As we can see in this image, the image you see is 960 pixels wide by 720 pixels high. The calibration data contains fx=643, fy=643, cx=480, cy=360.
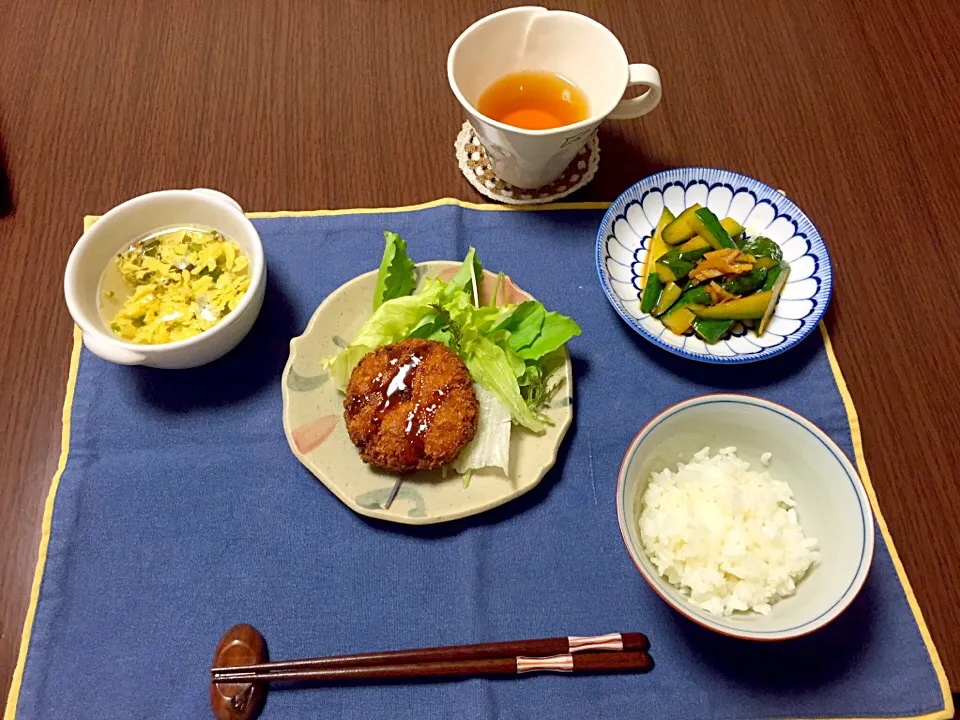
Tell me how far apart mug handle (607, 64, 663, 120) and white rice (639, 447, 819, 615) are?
31.8 inches

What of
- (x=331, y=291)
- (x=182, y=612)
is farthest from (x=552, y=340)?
(x=182, y=612)

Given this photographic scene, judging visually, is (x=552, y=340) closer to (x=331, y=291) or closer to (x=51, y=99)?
(x=331, y=291)

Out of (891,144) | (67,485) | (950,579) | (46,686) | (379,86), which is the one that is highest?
(891,144)

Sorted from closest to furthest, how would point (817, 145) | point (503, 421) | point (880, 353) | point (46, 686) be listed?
point (46, 686), point (503, 421), point (880, 353), point (817, 145)

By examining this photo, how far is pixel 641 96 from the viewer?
149cm

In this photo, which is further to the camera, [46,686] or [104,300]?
[104,300]

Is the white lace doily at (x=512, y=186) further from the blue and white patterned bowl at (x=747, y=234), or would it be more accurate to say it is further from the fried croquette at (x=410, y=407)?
the fried croquette at (x=410, y=407)

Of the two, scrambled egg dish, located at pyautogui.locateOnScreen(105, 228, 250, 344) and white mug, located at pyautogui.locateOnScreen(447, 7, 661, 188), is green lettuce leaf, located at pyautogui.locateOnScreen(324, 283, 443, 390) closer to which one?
scrambled egg dish, located at pyautogui.locateOnScreen(105, 228, 250, 344)

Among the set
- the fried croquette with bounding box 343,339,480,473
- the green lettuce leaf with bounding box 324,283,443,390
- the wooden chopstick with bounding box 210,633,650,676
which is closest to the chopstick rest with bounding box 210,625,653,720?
the wooden chopstick with bounding box 210,633,650,676

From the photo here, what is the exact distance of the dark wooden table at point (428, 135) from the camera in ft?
4.82

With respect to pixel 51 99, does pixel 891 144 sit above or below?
above

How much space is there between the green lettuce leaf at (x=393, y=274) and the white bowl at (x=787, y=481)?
0.62m

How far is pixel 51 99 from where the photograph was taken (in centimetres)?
181

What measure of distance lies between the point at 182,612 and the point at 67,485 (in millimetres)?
373
